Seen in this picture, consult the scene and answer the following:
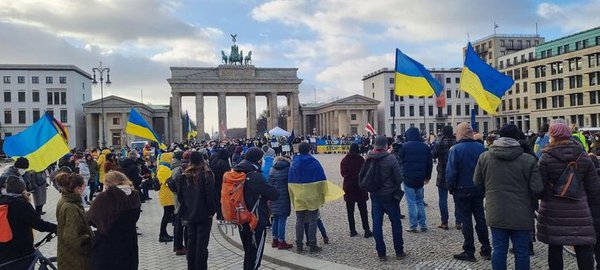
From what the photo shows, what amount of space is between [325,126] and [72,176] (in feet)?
287

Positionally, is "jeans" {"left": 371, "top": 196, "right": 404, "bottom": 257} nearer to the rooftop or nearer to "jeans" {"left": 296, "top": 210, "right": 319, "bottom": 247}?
"jeans" {"left": 296, "top": 210, "right": 319, "bottom": 247}

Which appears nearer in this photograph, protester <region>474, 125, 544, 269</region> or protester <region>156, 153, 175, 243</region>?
protester <region>474, 125, 544, 269</region>

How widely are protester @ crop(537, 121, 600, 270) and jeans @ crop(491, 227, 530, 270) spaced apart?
0.70 ft

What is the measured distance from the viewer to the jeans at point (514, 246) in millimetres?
5906

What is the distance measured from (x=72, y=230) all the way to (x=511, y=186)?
5.29 m

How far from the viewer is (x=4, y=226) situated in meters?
5.62

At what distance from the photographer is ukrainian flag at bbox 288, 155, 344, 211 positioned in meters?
8.55

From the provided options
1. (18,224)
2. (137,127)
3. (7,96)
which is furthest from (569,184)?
(7,96)

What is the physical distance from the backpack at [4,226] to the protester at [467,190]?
6.28 m

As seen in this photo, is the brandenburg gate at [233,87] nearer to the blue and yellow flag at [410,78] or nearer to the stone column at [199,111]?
the stone column at [199,111]

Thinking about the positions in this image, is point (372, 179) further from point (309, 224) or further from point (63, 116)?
point (63, 116)

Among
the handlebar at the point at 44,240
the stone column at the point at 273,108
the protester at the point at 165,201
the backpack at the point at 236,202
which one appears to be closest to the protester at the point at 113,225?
the handlebar at the point at 44,240

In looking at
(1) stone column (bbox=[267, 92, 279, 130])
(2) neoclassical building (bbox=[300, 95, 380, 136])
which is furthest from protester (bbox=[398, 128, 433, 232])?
(2) neoclassical building (bbox=[300, 95, 380, 136])

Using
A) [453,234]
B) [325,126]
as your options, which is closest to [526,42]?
[325,126]
